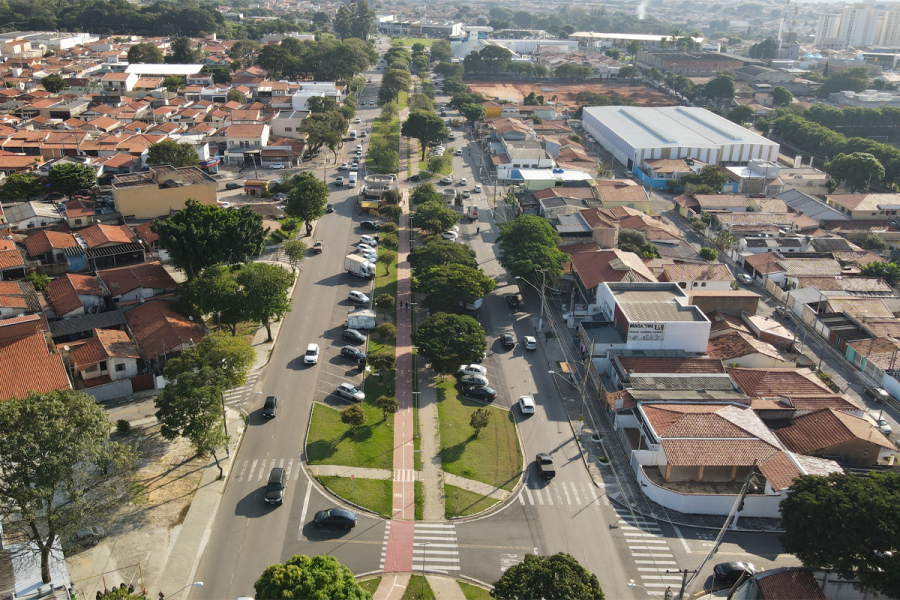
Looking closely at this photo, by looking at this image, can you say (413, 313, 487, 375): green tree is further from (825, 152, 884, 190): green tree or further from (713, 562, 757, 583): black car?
(825, 152, 884, 190): green tree

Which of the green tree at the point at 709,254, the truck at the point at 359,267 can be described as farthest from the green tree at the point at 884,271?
the truck at the point at 359,267

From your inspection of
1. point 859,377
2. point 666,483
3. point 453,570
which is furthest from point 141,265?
point 859,377

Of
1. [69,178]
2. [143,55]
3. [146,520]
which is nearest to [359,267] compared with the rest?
[146,520]

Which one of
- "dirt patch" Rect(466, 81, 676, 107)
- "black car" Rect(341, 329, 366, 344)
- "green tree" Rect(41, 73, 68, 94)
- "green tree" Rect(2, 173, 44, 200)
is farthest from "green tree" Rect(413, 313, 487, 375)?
"dirt patch" Rect(466, 81, 676, 107)

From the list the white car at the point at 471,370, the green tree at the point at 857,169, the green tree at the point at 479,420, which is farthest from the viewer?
the green tree at the point at 857,169

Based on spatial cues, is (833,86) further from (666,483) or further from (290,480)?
(290,480)

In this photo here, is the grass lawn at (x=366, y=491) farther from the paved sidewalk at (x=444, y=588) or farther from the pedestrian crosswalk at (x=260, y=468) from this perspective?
the paved sidewalk at (x=444, y=588)

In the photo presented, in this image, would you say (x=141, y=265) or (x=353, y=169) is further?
(x=353, y=169)
